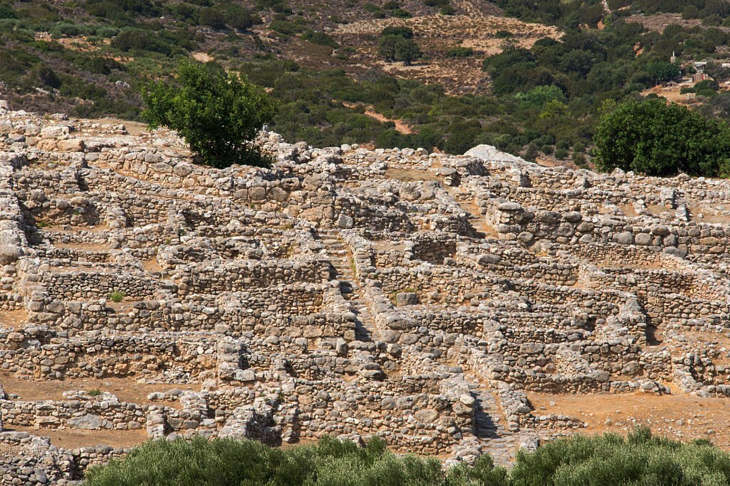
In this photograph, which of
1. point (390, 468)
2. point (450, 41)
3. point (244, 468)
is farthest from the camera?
point (450, 41)

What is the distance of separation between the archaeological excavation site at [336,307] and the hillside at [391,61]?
88.9 feet

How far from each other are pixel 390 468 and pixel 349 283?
33.3ft

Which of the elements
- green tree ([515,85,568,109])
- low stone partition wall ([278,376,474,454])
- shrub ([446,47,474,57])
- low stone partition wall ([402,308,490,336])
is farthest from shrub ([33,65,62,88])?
shrub ([446,47,474,57])

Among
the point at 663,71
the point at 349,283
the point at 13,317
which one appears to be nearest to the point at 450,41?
the point at 663,71

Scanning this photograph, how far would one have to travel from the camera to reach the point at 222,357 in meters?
23.4

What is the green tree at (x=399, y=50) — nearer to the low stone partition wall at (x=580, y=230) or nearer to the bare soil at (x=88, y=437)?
the low stone partition wall at (x=580, y=230)

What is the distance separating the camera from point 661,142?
145 feet

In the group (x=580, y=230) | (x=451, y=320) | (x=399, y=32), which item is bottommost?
(x=451, y=320)

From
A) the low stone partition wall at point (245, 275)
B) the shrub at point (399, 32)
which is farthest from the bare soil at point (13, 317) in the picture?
the shrub at point (399, 32)

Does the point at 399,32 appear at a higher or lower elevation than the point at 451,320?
higher

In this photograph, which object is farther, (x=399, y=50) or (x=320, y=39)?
(x=399, y=50)

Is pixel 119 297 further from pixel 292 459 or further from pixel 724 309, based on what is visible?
pixel 724 309

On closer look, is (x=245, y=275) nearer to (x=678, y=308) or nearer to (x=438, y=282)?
(x=438, y=282)

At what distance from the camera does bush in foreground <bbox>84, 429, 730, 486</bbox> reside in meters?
18.1
